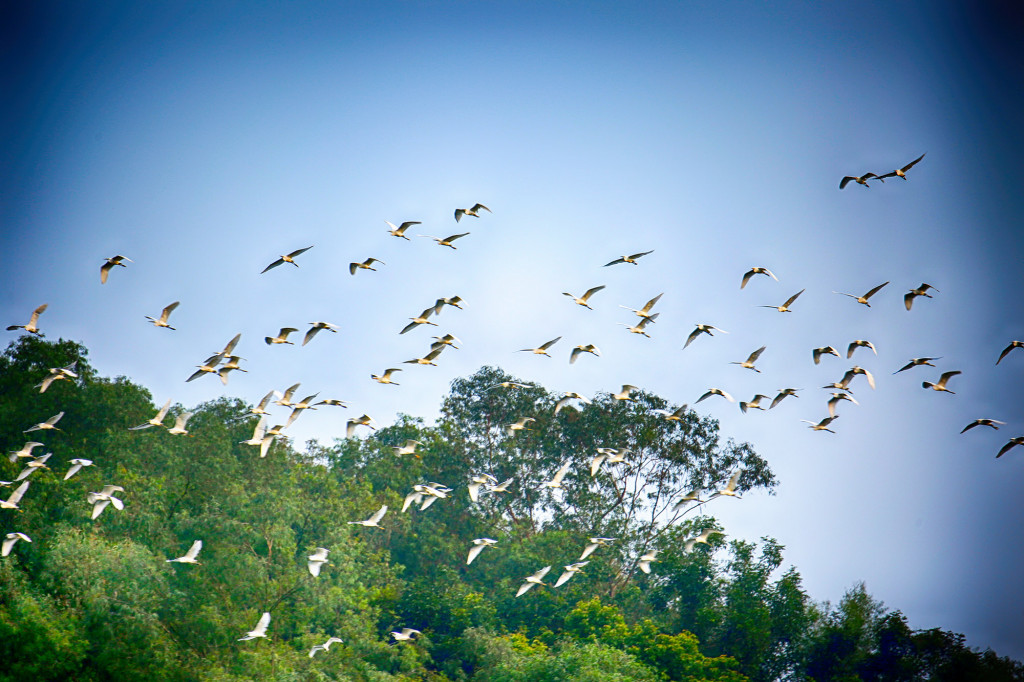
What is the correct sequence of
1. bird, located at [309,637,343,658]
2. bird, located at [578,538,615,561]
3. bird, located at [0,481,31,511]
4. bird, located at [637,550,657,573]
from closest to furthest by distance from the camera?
1. bird, located at [637,550,657,573]
2. bird, located at [578,538,615,561]
3. bird, located at [0,481,31,511]
4. bird, located at [309,637,343,658]

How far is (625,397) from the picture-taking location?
3547 cm

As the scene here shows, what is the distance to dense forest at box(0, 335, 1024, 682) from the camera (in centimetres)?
3928

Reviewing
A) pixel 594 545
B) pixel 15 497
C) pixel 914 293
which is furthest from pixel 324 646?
pixel 914 293

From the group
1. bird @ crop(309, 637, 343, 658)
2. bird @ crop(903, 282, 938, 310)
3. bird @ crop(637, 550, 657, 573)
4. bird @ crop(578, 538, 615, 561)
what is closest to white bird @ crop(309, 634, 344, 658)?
bird @ crop(309, 637, 343, 658)

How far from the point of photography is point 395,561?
60.6m

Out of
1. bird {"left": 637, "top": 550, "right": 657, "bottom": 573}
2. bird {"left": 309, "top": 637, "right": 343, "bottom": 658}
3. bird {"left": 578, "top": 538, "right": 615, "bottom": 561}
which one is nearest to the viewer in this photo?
bird {"left": 637, "top": 550, "right": 657, "bottom": 573}

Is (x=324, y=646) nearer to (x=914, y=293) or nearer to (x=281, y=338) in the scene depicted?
(x=281, y=338)

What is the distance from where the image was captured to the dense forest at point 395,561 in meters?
39.3

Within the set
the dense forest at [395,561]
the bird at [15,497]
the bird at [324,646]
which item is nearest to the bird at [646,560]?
the dense forest at [395,561]

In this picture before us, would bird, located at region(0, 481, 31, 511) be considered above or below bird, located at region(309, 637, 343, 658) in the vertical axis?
above

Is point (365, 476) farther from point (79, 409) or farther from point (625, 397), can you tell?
point (625, 397)

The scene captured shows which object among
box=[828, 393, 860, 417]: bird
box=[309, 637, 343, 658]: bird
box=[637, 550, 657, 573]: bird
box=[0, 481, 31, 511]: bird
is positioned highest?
box=[828, 393, 860, 417]: bird

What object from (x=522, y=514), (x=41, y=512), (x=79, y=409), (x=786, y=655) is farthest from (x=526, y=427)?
(x=41, y=512)

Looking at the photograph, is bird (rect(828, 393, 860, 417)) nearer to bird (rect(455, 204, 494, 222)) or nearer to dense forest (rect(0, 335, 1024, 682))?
dense forest (rect(0, 335, 1024, 682))
